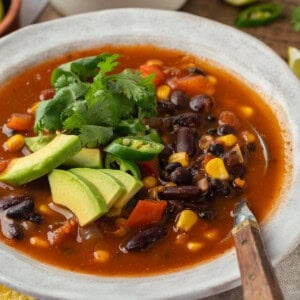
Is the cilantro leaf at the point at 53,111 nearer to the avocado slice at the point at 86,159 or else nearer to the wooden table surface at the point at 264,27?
the avocado slice at the point at 86,159

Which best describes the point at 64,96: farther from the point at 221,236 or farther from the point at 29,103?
the point at 221,236

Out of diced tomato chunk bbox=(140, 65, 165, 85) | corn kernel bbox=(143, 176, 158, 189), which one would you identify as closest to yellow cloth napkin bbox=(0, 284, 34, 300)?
corn kernel bbox=(143, 176, 158, 189)

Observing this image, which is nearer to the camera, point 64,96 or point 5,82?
point 64,96

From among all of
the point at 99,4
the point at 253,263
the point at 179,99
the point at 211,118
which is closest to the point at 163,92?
the point at 179,99

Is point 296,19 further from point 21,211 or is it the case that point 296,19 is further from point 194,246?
point 21,211

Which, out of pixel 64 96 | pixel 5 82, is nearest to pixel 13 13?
pixel 5 82

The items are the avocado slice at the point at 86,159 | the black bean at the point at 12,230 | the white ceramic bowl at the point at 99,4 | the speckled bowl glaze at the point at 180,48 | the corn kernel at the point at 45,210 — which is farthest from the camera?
the white ceramic bowl at the point at 99,4

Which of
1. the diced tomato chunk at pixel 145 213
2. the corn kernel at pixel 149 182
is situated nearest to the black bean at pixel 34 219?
the diced tomato chunk at pixel 145 213
